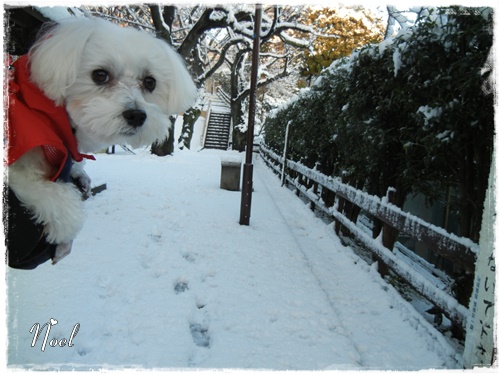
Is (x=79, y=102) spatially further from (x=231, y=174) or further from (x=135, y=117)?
(x=231, y=174)

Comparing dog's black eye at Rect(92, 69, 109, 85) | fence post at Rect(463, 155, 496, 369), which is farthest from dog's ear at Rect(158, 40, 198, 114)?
fence post at Rect(463, 155, 496, 369)

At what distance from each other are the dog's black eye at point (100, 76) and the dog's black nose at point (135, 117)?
161 mm

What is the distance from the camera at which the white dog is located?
1.14m

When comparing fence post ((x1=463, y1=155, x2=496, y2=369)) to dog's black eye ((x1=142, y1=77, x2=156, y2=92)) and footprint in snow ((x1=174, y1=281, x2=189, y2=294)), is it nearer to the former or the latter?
dog's black eye ((x1=142, y1=77, x2=156, y2=92))

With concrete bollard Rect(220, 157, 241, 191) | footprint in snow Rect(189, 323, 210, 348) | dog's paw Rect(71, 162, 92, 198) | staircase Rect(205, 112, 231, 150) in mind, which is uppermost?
staircase Rect(205, 112, 231, 150)

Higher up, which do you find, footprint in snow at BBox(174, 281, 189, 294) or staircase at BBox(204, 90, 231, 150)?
staircase at BBox(204, 90, 231, 150)

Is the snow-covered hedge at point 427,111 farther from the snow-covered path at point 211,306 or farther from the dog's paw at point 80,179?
the dog's paw at point 80,179

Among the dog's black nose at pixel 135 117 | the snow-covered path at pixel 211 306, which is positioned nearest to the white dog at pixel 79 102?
the dog's black nose at pixel 135 117

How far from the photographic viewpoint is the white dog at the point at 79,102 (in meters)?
1.14

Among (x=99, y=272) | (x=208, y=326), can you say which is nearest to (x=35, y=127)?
(x=208, y=326)

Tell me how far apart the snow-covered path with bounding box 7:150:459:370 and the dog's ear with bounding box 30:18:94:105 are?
105 cm

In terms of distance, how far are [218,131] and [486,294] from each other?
27.6 meters

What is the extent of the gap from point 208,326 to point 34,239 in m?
1.56

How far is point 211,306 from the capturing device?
8.85 ft
